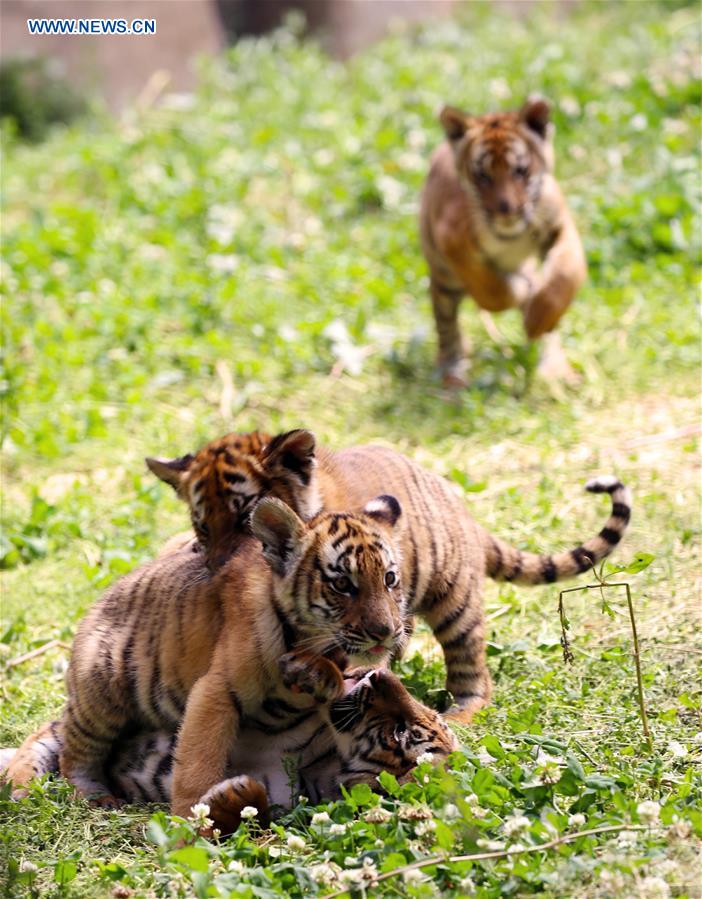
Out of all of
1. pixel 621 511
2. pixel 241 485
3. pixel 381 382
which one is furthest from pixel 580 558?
pixel 381 382

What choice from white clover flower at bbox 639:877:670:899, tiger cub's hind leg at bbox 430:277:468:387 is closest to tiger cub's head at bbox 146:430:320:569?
white clover flower at bbox 639:877:670:899

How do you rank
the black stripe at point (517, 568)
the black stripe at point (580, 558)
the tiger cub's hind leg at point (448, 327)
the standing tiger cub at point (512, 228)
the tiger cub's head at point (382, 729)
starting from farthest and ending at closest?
the tiger cub's hind leg at point (448, 327) → the standing tiger cub at point (512, 228) → the black stripe at point (517, 568) → the black stripe at point (580, 558) → the tiger cub's head at point (382, 729)

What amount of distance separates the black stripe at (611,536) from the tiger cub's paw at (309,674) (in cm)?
137

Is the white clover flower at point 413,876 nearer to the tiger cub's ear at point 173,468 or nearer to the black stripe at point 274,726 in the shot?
the black stripe at point 274,726

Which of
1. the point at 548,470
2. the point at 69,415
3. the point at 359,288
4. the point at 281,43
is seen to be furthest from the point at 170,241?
the point at 281,43

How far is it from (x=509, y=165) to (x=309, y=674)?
481 centimetres

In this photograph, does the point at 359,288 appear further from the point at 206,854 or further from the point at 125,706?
the point at 206,854

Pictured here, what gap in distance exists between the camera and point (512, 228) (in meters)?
8.48

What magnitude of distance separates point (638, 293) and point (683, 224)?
82cm

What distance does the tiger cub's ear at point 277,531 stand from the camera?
452 centimetres

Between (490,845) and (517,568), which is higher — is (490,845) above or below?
below

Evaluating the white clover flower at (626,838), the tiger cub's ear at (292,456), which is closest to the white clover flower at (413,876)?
the white clover flower at (626,838)

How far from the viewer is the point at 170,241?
10438 millimetres

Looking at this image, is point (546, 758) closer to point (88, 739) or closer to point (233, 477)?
point (233, 477)
